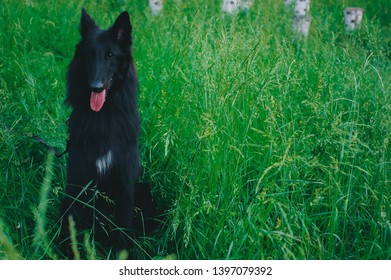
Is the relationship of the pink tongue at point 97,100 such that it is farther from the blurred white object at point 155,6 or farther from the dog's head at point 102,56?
the blurred white object at point 155,6

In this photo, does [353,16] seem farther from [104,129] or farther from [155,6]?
[104,129]

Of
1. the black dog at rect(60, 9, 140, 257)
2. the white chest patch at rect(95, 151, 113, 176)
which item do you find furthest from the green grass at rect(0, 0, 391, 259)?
the white chest patch at rect(95, 151, 113, 176)

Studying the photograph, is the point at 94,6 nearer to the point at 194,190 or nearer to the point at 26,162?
the point at 26,162

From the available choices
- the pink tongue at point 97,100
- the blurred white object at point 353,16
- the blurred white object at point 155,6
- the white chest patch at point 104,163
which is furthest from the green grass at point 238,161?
the blurred white object at point 353,16

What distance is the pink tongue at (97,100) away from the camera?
7.98 feet

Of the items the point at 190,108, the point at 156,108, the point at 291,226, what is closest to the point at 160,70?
the point at 156,108

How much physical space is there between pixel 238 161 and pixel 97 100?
0.87 m

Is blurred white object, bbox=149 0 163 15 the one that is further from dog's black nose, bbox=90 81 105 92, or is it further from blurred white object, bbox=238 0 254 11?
dog's black nose, bbox=90 81 105 92

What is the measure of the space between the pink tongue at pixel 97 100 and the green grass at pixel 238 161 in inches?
15.1

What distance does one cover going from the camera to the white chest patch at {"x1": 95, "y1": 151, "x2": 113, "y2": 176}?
250 cm

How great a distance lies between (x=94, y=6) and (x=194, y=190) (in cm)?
397

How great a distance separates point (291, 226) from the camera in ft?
7.52

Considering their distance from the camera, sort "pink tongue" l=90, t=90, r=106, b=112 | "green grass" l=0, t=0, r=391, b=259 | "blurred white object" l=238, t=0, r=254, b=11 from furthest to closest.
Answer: "blurred white object" l=238, t=0, r=254, b=11 → "pink tongue" l=90, t=90, r=106, b=112 → "green grass" l=0, t=0, r=391, b=259

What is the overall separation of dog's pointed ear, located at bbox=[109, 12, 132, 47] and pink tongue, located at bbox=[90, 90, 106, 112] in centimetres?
33
